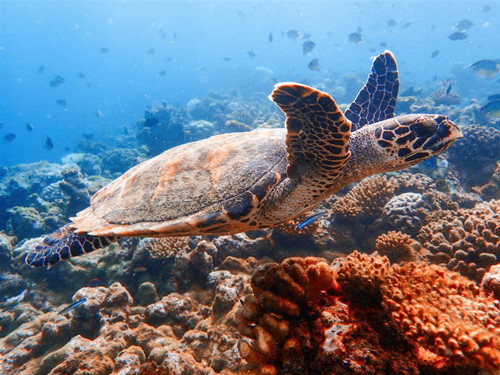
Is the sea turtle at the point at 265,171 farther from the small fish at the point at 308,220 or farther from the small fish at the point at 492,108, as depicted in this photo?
the small fish at the point at 492,108

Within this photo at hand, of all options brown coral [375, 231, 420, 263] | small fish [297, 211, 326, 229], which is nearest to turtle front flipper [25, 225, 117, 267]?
small fish [297, 211, 326, 229]

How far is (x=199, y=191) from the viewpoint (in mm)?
2730

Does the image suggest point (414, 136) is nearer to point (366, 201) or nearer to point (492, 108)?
point (366, 201)

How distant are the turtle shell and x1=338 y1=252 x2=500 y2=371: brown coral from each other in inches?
48.4

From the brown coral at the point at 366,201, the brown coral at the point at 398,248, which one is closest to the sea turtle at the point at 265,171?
the brown coral at the point at 398,248

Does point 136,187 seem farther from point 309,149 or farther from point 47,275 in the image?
point 47,275

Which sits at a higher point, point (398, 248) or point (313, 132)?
point (313, 132)

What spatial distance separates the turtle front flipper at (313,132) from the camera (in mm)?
2014

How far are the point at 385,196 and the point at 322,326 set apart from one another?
14.6 ft

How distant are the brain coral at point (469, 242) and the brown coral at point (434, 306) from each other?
142cm

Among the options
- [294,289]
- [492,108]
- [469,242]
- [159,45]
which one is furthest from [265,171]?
[159,45]

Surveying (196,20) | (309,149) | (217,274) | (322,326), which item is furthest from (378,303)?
(196,20)

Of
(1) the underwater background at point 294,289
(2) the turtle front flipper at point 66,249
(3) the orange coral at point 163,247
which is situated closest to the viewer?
(1) the underwater background at point 294,289

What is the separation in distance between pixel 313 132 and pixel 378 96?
7.59 ft
